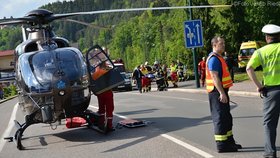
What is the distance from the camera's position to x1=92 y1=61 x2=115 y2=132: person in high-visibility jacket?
1085 cm

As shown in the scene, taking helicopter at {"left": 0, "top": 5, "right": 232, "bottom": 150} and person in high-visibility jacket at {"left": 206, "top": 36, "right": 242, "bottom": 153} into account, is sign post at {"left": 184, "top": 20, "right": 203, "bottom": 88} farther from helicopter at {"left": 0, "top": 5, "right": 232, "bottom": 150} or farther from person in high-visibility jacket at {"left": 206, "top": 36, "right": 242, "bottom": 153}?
person in high-visibility jacket at {"left": 206, "top": 36, "right": 242, "bottom": 153}

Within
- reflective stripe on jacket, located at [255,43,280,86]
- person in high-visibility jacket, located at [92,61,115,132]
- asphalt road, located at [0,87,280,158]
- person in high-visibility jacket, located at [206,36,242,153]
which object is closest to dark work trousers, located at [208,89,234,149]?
person in high-visibility jacket, located at [206,36,242,153]

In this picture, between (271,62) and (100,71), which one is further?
(100,71)

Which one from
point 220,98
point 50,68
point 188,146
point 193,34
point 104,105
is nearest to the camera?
point 220,98

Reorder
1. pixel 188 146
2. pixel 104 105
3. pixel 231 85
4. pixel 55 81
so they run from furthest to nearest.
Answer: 1. pixel 104 105
2. pixel 55 81
3. pixel 188 146
4. pixel 231 85

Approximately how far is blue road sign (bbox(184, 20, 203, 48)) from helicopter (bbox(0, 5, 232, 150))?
12196mm

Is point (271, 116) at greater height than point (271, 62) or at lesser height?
lesser

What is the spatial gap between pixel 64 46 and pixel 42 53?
1374 millimetres

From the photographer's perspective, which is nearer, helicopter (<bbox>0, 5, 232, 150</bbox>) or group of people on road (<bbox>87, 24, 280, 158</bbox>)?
group of people on road (<bbox>87, 24, 280, 158</bbox>)

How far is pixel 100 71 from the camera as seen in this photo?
1112 cm

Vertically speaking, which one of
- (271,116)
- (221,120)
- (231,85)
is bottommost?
(221,120)

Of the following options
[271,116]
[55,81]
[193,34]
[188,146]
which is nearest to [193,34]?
[193,34]

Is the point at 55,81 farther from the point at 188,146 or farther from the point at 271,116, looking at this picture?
the point at 271,116

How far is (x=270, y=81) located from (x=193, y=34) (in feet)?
→ 54.7
